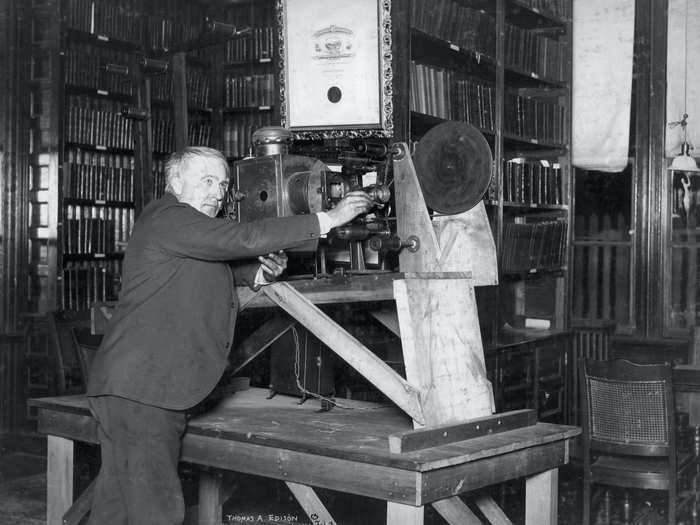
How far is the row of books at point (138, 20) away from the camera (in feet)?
20.1

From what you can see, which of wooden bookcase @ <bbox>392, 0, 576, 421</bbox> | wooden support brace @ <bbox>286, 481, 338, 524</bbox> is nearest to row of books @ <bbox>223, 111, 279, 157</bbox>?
wooden bookcase @ <bbox>392, 0, 576, 421</bbox>

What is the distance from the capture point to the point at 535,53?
6250 millimetres

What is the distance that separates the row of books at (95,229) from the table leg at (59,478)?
2.99 metres

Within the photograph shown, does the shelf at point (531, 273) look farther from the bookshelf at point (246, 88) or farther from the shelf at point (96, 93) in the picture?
the shelf at point (96, 93)

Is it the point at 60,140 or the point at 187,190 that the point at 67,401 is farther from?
the point at 60,140

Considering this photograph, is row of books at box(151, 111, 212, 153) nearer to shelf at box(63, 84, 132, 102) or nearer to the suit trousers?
shelf at box(63, 84, 132, 102)

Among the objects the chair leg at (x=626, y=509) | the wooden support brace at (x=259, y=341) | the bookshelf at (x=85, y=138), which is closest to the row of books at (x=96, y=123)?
the bookshelf at (x=85, y=138)

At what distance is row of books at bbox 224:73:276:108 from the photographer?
666 centimetres

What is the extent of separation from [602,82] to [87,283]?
3.46m

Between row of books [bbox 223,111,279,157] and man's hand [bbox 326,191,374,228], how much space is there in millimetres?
4385

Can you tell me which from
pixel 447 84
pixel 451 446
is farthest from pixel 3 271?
pixel 451 446

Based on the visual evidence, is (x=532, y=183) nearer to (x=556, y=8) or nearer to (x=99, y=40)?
(x=556, y=8)

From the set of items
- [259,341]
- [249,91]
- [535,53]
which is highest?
[535,53]

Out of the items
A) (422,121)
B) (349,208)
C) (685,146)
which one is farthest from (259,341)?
(685,146)
